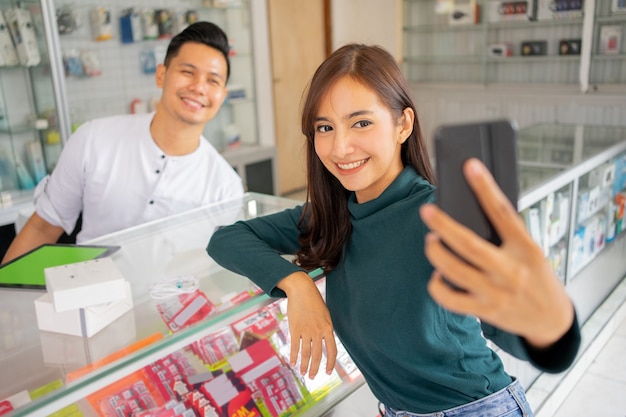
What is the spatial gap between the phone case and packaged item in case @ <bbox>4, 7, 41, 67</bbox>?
358cm

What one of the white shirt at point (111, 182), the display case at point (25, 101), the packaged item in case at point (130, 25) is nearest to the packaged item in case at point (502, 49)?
the packaged item in case at point (130, 25)

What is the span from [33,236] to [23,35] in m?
1.82

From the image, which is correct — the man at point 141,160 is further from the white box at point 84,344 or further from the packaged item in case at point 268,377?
the white box at point 84,344

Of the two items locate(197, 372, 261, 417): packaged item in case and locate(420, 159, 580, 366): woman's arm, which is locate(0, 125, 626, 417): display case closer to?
locate(197, 372, 261, 417): packaged item in case

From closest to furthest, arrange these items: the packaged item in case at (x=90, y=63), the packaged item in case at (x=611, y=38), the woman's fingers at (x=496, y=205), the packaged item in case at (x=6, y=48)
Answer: the woman's fingers at (x=496, y=205), the packaged item in case at (x=6, y=48), the packaged item in case at (x=90, y=63), the packaged item in case at (x=611, y=38)

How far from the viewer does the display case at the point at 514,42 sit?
230 inches

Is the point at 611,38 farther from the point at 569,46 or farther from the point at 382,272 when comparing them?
the point at 382,272

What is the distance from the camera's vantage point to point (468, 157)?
683mm

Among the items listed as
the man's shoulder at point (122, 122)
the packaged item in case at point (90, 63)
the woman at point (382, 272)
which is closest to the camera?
the woman at point (382, 272)

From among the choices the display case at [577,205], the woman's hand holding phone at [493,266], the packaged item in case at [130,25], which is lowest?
the display case at [577,205]

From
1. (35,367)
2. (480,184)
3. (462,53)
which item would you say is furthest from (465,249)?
(462,53)

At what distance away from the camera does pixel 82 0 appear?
3.88m

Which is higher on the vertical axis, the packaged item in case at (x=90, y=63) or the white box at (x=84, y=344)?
the packaged item in case at (x=90, y=63)

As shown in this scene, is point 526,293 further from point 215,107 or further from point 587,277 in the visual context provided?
point 587,277
